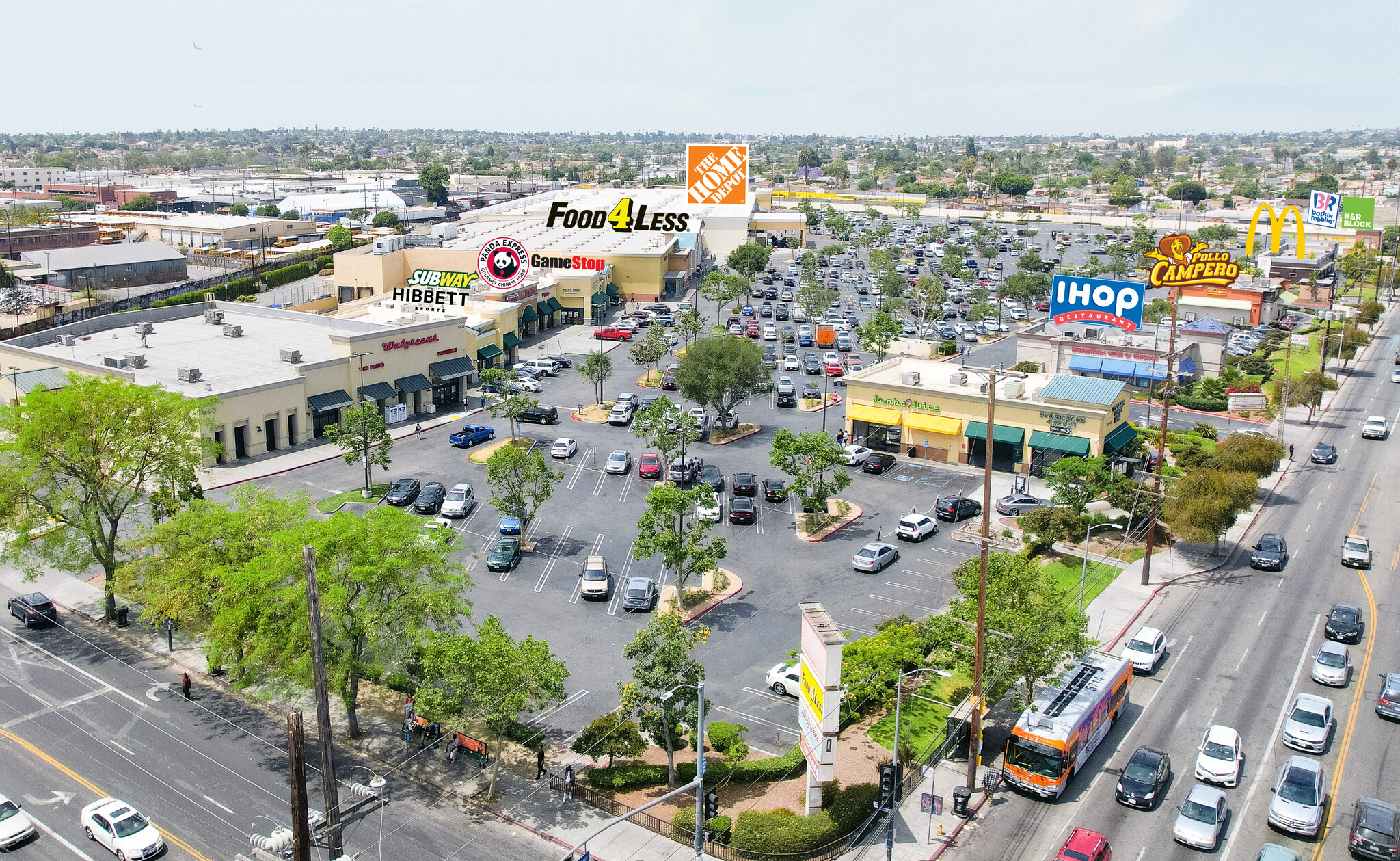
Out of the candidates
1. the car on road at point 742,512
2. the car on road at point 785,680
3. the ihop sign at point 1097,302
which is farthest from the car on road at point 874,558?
the ihop sign at point 1097,302

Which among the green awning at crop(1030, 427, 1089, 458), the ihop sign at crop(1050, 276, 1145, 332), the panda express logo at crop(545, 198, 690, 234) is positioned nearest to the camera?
the green awning at crop(1030, 427, 1089, 458)

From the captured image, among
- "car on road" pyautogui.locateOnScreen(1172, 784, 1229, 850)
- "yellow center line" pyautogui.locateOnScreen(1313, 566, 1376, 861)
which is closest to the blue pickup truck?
"car on road" pyautogui.locateOnScreen(1172, 784, 1229, 850)

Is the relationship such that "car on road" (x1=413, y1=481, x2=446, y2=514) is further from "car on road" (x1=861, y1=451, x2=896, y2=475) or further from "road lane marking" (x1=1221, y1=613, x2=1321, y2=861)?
"road lane marking" (x1=1221, y1=613, x2=1321, y2=861)

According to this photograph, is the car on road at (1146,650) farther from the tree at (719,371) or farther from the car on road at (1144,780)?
the tree at (719,371)

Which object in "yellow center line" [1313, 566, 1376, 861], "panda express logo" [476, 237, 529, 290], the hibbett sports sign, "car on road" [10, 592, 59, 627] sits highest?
the hibbett sports sign

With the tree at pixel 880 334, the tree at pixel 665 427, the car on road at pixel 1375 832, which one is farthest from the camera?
the tree at pixel 880 334

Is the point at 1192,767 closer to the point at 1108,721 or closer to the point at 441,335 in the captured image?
the point at 1108,721
